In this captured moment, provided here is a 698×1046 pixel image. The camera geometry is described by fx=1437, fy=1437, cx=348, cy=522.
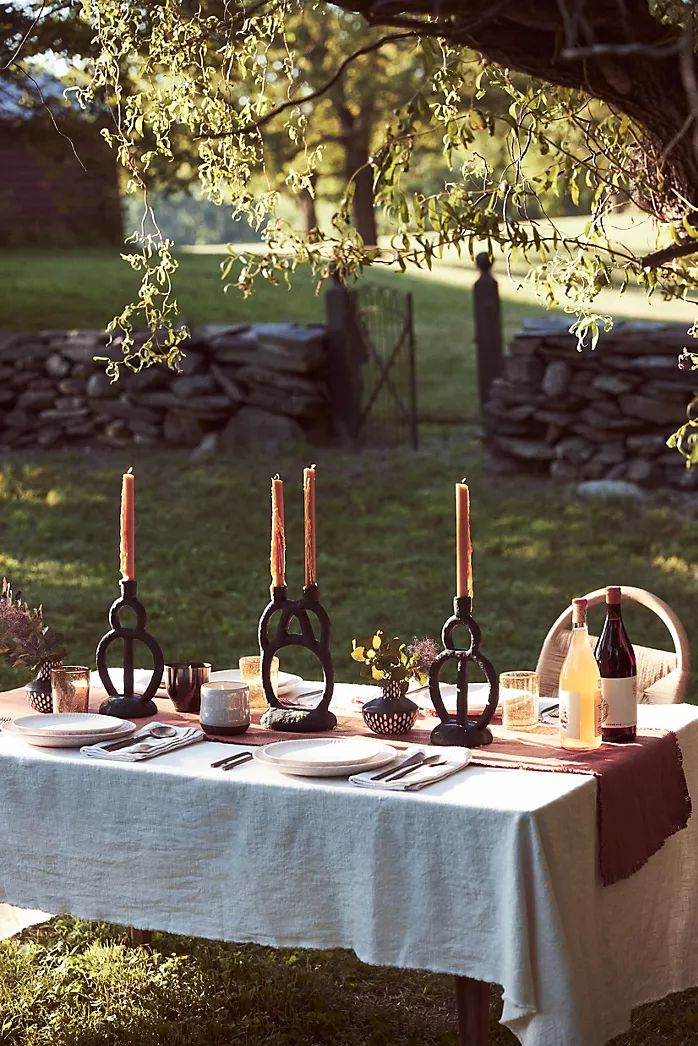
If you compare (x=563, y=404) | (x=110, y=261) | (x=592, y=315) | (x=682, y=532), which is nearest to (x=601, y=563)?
(x=682, y=532)

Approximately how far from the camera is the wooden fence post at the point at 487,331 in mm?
11469

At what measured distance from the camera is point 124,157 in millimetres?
3797

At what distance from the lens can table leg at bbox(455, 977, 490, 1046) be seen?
2.87m

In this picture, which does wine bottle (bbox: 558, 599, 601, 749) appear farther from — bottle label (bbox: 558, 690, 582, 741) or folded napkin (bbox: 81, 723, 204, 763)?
folded napkin (bbox: 81, 723, 204, 763)

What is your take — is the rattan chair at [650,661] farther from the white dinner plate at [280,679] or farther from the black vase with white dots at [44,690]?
the black vase with white dots at [44,690]

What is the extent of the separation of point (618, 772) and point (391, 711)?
1.76ft

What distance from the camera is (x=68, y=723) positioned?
3195 mm

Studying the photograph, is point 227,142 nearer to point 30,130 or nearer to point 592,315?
point 592,315

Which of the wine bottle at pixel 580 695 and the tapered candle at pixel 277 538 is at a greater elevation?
the tapered candle at pixel 277 538

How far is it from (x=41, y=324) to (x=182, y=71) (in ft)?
37.4

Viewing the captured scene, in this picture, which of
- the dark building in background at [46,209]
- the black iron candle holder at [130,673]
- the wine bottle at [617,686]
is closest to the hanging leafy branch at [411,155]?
the wine bottle at [617,686]

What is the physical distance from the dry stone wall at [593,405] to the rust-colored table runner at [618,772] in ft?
24.0

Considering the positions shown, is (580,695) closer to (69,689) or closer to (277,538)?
(277,538)

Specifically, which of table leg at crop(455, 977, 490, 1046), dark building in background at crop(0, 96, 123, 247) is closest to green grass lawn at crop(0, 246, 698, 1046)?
table leg at crop(455, 977, 490, 1046)
